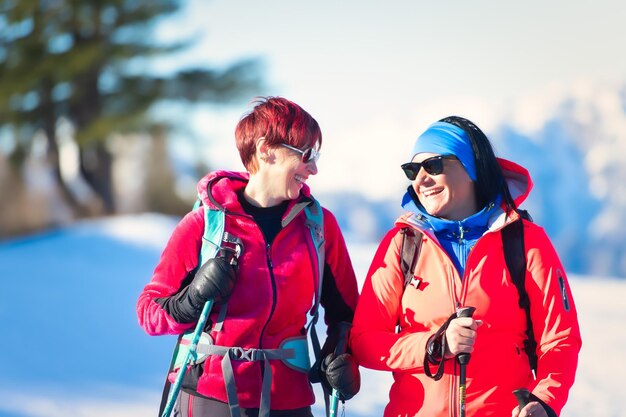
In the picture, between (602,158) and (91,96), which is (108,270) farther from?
(602,158)

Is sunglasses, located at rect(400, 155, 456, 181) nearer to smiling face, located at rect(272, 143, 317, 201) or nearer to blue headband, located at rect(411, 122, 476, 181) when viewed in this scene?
blue headband, located at rect(411, 122, 476, 181)

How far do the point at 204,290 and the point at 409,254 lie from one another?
61cm

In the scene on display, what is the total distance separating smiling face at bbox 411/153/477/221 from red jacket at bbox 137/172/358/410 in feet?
1.38

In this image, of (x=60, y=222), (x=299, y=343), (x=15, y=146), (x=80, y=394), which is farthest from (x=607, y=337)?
(x=15, y=146)

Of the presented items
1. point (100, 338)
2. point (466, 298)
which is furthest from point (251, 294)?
point (100, 338)

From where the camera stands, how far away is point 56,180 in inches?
715

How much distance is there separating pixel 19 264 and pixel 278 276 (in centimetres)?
802

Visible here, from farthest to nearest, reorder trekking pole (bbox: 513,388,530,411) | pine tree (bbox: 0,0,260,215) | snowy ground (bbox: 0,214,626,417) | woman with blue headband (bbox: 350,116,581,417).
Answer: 1. pine tree (bbox: 0,0,260,215)
2. snowy ground (bbox: 0,214,626,417)
3. woman with blue headband (bbox: 350,116,581,417)
4. trekking pole (bbox: 513,388,530,411)

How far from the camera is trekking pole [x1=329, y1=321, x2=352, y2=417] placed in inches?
101

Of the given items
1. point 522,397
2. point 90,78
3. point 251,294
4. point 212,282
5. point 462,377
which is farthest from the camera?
point 90,78

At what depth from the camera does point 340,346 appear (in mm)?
2584

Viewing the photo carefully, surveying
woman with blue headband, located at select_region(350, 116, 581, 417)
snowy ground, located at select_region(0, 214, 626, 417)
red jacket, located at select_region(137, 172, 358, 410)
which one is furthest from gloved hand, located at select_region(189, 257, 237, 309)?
snowy ground, located at select_region(0, 214, 626, 417)

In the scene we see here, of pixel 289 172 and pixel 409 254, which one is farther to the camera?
pixel 289 172

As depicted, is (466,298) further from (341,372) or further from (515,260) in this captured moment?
(341,372)
